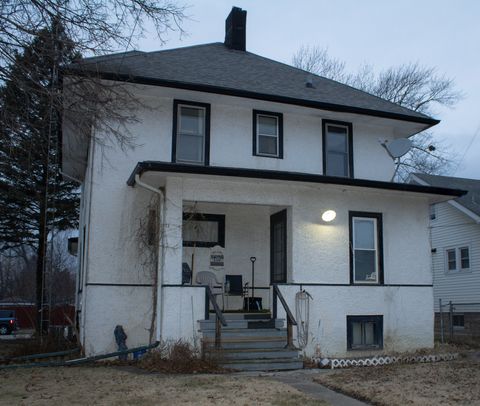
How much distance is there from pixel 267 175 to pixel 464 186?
17.9 meters

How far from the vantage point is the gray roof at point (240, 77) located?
1235 centimetres

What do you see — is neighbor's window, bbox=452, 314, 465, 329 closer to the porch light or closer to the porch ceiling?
the porch ceiling

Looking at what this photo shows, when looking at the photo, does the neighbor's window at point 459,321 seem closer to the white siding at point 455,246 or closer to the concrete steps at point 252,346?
the white siding at point 455,246

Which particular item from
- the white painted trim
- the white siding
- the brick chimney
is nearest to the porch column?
the brick chimney

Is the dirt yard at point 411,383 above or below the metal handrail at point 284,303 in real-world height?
below

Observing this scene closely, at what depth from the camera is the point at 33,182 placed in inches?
792

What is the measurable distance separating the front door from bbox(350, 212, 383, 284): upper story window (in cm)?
149

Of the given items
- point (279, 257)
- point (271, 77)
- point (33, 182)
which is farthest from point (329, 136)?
point (33, 182)

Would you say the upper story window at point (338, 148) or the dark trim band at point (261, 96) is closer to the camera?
the dark trim band at point (261, 96)

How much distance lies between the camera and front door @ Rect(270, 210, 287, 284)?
12.1 m

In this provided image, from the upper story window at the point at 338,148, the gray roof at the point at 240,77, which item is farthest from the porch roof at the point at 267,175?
the upper story window at the point at 338,148

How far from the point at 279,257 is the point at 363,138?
4027 mm

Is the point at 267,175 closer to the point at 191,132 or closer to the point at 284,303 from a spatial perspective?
the point at 284,303

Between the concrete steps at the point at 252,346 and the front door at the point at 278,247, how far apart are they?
138 cm
